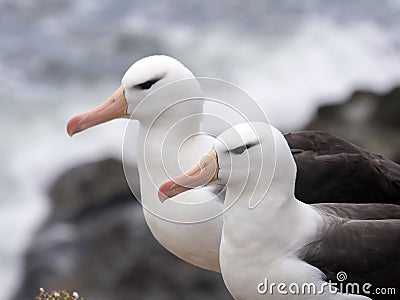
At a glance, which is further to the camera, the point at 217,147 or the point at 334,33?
the point at 334,33

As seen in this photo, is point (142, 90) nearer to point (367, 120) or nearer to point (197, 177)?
point (197, 177)

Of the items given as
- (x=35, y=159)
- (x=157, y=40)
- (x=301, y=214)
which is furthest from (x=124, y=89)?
(x=157, y=40)

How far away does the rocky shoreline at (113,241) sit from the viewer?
28.5 feet

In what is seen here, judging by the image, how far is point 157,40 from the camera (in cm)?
1669

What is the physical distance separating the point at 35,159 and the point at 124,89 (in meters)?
8.70

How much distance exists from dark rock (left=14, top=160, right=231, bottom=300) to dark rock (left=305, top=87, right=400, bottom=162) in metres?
2.75

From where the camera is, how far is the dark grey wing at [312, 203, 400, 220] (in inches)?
171

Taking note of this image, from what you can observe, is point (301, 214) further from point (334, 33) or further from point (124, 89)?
point (334, 33)

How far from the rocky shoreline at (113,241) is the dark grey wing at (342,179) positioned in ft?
13.0

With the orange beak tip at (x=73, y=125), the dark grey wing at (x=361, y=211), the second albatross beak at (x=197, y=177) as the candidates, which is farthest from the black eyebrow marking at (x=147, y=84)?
the dark grey wing at (x=361, y=211)

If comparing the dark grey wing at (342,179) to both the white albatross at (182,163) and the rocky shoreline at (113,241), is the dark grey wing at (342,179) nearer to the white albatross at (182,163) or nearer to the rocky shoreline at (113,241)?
the white albatross at (182,163)

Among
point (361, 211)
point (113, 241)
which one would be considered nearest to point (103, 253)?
point (113, 241)

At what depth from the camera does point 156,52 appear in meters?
16.4

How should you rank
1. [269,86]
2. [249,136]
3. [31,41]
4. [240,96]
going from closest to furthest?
[249,136] → [240,96] → [269,86] → [31,41]
